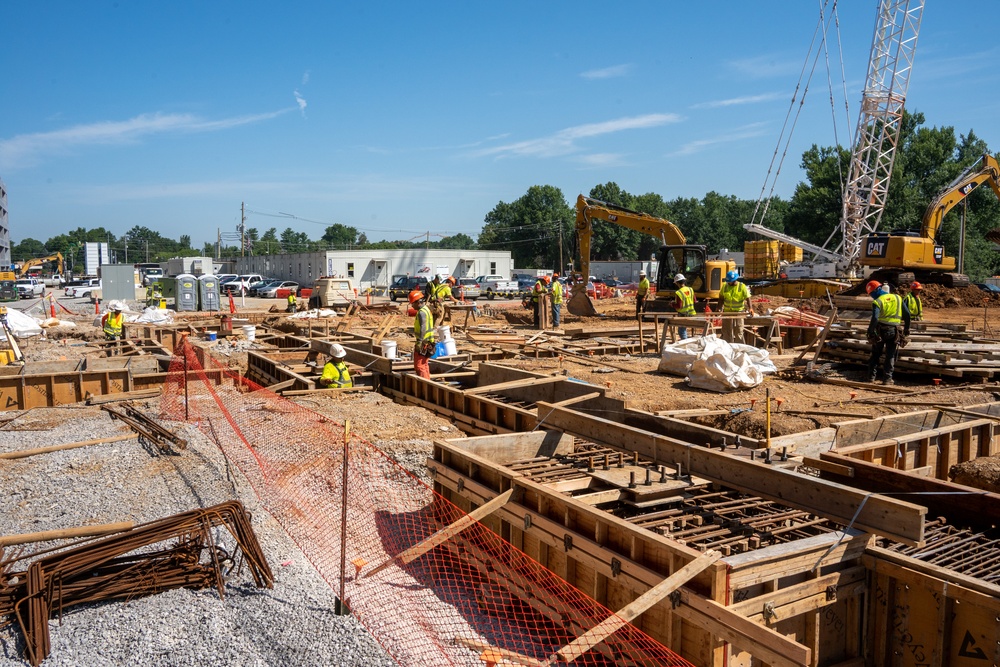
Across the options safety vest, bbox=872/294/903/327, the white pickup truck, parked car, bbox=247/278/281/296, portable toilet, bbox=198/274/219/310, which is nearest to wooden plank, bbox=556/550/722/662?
safety vest, bbox=872/294/903/327

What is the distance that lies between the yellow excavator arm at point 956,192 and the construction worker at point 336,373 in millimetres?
23738

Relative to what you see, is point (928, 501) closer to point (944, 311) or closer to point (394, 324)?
point (394, 324)

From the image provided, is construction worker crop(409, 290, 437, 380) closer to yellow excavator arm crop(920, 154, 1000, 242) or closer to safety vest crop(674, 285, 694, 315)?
safety vest crop(674, 285, 694, 315)

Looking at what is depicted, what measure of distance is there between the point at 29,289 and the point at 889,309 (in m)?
55.1

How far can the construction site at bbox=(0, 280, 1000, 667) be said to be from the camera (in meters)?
4.73

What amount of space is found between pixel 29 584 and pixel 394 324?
20.6m

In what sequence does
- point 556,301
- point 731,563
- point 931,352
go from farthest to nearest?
point 556,301 < point 931,352 < point 731,563

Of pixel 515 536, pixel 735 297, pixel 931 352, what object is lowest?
pixel 515 536

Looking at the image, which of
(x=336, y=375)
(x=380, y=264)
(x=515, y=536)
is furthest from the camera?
(x=380, y=264)

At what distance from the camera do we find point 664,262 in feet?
82.7

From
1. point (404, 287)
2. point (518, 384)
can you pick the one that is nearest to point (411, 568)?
point (518, 384)

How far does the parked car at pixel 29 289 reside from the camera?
50906 millimetres

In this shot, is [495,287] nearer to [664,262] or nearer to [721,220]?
[664,262]

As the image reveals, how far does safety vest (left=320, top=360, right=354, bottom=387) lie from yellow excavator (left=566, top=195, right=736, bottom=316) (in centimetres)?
1093
